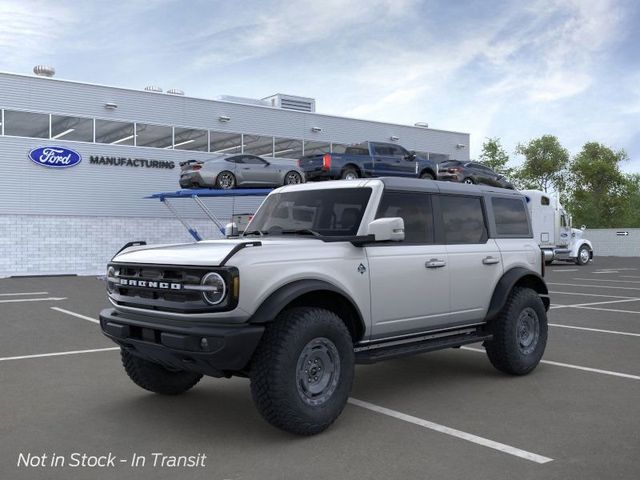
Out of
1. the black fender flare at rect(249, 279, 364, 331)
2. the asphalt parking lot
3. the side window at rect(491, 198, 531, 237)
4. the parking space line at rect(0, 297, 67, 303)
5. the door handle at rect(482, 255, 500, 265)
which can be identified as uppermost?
the side window at rect(491, 198, 531, 237)

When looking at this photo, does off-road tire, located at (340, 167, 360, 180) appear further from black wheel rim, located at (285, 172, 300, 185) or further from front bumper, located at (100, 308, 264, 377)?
front bumper, located at (100, 308, 264, 377)

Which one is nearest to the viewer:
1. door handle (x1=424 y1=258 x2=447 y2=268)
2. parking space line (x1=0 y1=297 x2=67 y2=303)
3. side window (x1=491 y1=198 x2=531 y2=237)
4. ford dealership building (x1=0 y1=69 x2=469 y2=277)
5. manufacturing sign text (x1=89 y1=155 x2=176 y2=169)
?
door handle (x1=424 y1=258 x2=447 y2=268)

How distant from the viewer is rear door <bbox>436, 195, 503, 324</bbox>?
6363mm

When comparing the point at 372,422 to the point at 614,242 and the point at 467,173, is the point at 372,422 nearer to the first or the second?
the point at 467,173

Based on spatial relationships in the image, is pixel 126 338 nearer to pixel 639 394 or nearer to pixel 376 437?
pixel 376 437

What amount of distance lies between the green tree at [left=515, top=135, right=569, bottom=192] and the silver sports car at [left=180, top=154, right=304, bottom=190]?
51.2 m

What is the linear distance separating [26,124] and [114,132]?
3.59 m

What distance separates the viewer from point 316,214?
606 centimetres

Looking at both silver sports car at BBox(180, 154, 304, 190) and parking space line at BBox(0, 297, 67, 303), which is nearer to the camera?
parking space line at BBox(0, 297, 67, 303)

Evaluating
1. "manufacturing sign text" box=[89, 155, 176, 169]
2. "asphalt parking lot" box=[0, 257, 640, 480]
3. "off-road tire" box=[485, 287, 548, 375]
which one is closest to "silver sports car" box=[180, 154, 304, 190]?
"manufacturing sign text" box=[89, 155, 176, 169]

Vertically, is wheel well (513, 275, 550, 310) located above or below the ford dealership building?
below

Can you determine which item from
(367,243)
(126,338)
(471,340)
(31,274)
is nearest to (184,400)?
(126,338)

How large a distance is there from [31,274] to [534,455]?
2592 cm

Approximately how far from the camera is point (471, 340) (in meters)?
6.36
